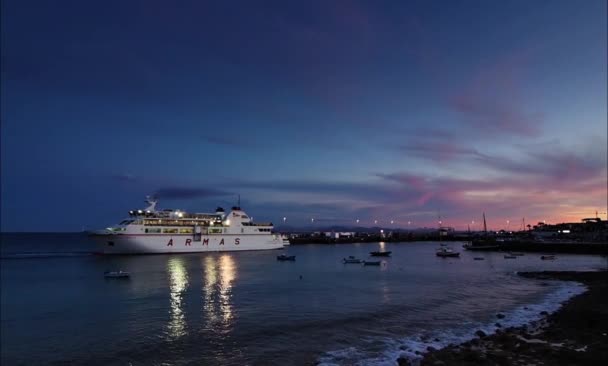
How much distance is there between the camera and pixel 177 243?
266ft

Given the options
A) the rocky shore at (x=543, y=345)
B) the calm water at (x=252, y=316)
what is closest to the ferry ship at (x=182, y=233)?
the calm water at (x=252, y=316)

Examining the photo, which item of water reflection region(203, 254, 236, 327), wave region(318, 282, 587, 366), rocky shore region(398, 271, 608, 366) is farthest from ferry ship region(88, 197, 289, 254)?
rocky shore region(398, 271, 608, 366)

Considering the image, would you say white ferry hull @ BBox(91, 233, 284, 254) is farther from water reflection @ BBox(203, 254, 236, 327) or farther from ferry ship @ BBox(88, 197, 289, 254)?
water reflection @ BBox(203, 254, 236, 327)

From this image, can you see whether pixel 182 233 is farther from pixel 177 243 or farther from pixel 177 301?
pixel 177 301

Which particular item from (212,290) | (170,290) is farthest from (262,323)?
(170,290)

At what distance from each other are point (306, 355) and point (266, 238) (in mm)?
81412

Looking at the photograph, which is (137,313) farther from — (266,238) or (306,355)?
(266,238)

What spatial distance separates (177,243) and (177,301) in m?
56.0

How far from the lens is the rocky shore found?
1324 centimetres

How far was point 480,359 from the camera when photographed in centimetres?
1338

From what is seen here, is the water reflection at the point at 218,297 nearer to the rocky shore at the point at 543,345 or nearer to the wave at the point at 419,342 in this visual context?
the wave at the point at 419,342

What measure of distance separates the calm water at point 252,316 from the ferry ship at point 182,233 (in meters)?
34.2

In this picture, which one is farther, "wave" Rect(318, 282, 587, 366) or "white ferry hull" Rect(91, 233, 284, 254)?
"white ferry hull" Rect(91, 233, 284, 254)

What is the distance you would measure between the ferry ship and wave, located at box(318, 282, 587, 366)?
68.5m
